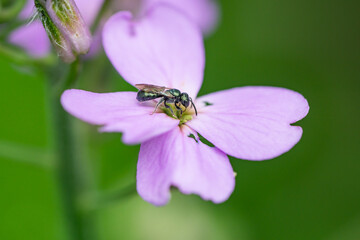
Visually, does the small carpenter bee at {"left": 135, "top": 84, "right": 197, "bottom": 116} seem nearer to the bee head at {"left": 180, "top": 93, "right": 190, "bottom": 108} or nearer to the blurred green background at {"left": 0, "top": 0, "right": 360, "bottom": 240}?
the bee head at {"left": 180, "top": 93, "right": 190, "bottom": 108}

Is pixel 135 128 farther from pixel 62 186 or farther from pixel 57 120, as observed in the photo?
pixel 62 186

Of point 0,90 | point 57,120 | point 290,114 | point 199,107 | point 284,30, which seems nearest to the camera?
point 290,114

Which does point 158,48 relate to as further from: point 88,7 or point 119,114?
point 88,7

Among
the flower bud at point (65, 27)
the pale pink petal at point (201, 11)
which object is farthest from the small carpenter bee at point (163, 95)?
the pale pink petal at point (201, 11)

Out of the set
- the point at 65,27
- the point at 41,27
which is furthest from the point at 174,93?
the point at 41,27

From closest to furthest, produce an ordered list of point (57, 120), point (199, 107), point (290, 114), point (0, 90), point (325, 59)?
point (290, 114) < point (199, 107) < point (57, 120) < point (0, 90) < point (325, 59)

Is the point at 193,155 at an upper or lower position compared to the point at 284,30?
upper

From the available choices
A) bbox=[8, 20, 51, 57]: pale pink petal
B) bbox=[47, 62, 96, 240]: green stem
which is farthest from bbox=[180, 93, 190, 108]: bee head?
Result: bbox=[8, 20, 51, 57]: pale pink petal

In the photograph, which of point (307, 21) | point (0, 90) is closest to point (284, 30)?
point (307, 21)

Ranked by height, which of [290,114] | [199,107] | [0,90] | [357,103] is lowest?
[0,90]

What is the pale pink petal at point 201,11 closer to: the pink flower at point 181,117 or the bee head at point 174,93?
the pink flower at point 181,117
